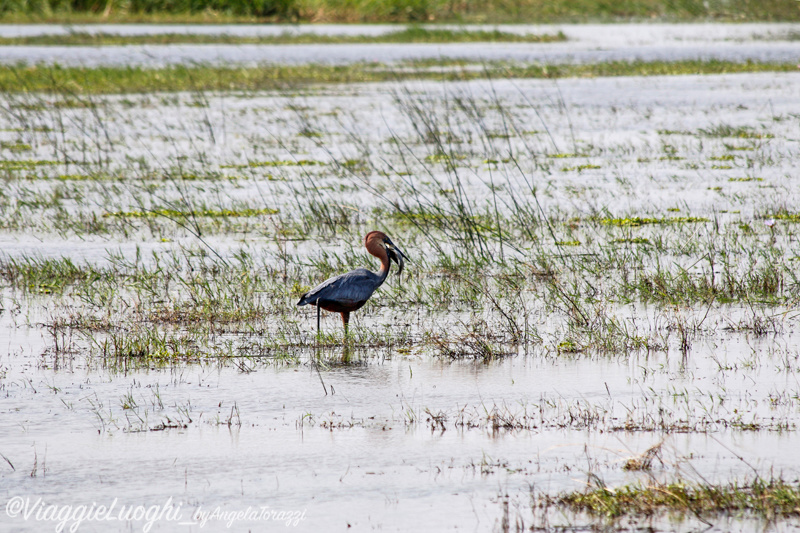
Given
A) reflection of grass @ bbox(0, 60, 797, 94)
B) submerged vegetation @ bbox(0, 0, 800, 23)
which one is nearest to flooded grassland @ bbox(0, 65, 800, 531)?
reflection of grass @ bbox(0, 60, 797, 94)

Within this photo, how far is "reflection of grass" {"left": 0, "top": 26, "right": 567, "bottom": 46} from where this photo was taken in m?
31.2

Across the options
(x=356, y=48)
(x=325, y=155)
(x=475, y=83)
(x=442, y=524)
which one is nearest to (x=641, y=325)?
(x=442, y=524)

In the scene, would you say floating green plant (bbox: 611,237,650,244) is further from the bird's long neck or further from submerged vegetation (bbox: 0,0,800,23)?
submerged vegetation (bbox: 0,0,800,23)

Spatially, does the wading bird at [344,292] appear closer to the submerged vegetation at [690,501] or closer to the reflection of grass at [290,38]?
the submerged vegetation at [690,501]

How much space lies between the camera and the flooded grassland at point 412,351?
4.48 metres

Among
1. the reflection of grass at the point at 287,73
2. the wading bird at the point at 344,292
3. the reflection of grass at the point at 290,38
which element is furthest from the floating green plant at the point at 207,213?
the reflection of grass at the point at 290,38

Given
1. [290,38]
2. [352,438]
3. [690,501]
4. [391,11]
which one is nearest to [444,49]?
[290,38]

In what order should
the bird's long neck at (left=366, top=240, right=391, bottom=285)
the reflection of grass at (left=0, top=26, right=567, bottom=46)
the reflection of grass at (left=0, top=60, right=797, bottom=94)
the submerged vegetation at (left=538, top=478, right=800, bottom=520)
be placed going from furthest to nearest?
the reflection of grass at (left=0, top=26, right=567, bottom=46) → the reflection of grass at (left=0, top=60, right=797, bottom=94) → the bird's long neck at (left=366, top=240, right=391, bottom=285) → the submerged vegetation at (left=538, top=478, right=800, bottom=520)

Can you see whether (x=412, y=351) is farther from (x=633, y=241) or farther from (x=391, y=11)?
(x=391, y=11)

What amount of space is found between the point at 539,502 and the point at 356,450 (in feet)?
3.69

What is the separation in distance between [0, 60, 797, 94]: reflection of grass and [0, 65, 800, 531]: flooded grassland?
820 cm

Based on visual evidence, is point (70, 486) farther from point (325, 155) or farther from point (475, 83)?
point (475, 83)

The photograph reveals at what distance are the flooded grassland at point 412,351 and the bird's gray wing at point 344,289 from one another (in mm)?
295

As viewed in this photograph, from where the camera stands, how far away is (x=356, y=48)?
3111 cm
